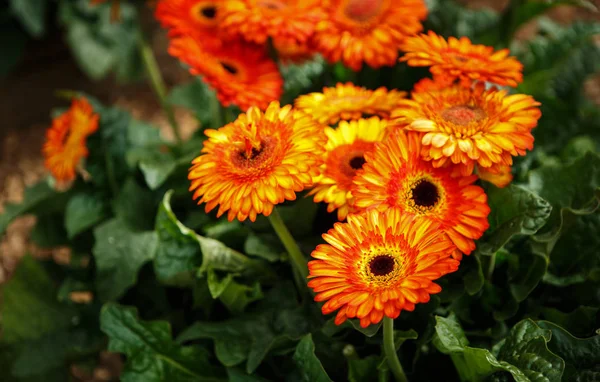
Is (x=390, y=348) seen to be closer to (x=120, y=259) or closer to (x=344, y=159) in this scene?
(x=344, y=159)

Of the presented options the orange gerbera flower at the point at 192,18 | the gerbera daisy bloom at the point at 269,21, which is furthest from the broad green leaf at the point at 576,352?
the orange gerbera flower at the point at 192,18

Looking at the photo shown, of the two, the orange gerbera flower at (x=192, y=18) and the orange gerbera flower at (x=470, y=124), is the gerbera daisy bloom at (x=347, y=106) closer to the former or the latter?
the orange gerbera flower at (x=470, y=124)

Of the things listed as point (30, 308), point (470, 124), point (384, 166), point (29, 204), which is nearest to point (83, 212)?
point (29, 204)

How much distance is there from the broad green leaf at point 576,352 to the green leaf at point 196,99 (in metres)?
0.94

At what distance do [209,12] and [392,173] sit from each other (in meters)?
0.67

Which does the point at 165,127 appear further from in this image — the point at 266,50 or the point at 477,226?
the point at 477,226

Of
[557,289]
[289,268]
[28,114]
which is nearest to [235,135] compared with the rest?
[289,268]

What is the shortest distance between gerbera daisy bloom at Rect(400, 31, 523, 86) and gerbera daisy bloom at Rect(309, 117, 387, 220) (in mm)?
123

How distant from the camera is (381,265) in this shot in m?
0.83

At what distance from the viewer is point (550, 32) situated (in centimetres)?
188

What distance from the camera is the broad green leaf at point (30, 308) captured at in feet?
4.99

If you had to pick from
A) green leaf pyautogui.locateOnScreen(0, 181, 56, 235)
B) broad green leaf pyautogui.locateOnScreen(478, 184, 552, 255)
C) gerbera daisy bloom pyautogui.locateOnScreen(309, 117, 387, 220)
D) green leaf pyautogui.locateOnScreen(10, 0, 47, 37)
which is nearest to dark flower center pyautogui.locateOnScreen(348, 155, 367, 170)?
gerbera daisy bloom pyautogui.locateOnScreen(309, 117, 387, 220)

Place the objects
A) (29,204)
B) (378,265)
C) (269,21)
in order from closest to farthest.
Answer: (378,265)
(269,21)
(29,204)

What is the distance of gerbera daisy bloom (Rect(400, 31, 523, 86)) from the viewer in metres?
0.99
